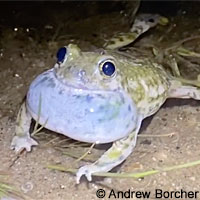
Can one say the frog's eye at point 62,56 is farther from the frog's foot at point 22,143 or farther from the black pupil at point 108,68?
the frog's foot at point 22,143

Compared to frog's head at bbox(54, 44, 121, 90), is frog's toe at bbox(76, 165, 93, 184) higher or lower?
lower

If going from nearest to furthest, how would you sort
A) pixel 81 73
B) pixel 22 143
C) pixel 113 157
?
pixel 81 73 < pixel 113 157 < pixel 22 143

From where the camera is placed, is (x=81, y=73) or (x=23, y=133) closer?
(x=81, y=73)

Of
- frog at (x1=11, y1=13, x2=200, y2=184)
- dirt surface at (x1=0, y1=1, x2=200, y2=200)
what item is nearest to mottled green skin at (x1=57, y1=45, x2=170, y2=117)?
frog at (x1=11, y1=13, x2=200, y2=184)

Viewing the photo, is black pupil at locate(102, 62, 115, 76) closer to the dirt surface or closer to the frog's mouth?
the frog's mouth

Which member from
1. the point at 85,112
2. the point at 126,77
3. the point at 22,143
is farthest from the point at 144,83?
the point at 22,143

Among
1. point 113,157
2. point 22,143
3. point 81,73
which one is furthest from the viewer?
point 22,143

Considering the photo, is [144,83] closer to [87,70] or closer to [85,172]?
[87,70]

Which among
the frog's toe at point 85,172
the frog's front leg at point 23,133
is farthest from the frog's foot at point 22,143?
the frog's toe at point 85,172
